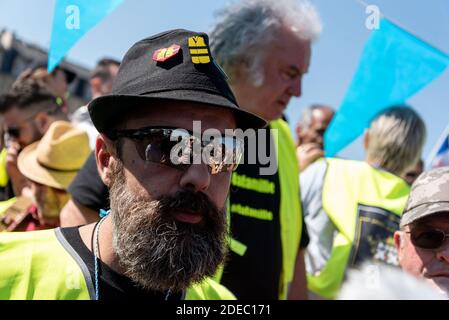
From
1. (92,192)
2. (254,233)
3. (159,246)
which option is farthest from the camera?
(254,233)

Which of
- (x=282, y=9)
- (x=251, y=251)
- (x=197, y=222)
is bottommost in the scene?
(x=251, y=251)

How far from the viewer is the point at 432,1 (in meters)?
2.21

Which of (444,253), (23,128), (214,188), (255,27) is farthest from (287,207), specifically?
(23,128)

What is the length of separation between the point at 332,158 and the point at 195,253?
2127 millimetres

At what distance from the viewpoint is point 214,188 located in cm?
185

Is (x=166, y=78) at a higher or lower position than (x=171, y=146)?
higher

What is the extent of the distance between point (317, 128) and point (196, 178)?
300cm

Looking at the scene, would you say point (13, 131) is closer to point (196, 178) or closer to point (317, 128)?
point (317, 128)

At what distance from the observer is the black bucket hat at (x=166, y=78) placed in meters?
1.74

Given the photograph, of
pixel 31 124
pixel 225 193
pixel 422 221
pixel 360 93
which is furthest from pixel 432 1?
pixel 31 124

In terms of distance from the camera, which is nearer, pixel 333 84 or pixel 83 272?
pixel 83 272

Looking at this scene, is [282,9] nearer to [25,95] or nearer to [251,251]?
[251,251]

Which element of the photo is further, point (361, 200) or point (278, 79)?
point (361, 200)

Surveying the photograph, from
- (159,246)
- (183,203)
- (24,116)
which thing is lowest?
(24,116)
